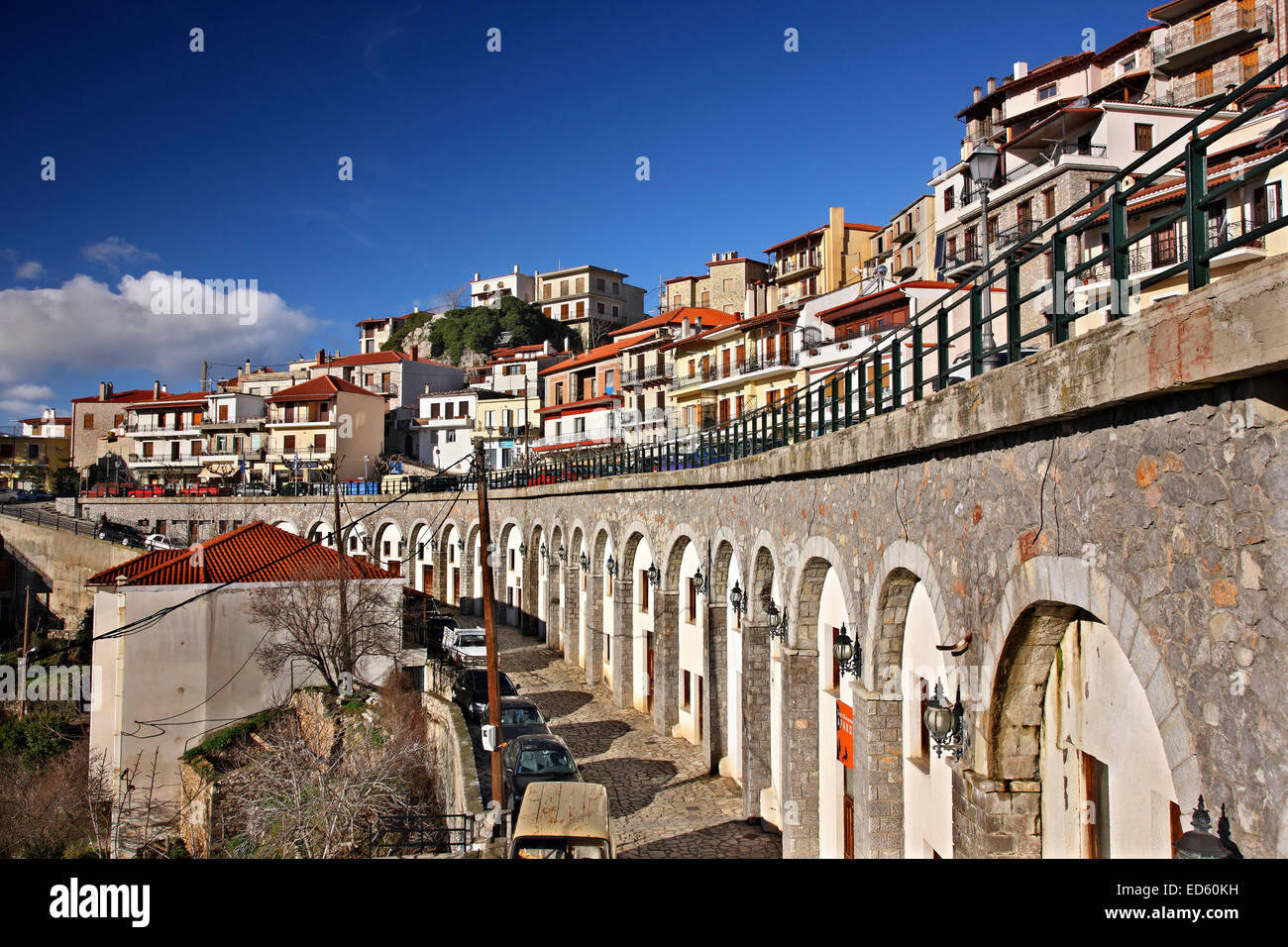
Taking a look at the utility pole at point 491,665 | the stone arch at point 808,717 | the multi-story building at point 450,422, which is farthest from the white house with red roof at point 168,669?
the multi-story building at point 450,422

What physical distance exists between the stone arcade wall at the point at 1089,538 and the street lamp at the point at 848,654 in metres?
0.26

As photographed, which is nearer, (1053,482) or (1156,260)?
(1053,482)

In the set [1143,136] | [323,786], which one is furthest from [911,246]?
[323,786]

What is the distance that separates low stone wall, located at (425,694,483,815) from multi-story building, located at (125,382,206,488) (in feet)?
199

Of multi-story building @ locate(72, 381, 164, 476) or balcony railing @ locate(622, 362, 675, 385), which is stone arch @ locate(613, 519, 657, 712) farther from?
multi-story building @ locate(72, 381, 164, 476)

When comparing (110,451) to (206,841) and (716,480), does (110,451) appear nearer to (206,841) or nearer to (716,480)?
(206,841)

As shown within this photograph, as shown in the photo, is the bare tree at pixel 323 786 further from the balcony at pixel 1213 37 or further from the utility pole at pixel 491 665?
the balcony at pixel 1213 37

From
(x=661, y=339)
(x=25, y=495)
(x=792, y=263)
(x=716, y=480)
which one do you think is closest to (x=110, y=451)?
(x=25, y=495)

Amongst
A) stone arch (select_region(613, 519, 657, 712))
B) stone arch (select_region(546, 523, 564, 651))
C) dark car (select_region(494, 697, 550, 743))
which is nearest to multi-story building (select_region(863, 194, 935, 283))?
stone arch (select_region(546, 523, 564, 651))

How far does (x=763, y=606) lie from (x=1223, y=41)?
4069 centimetres

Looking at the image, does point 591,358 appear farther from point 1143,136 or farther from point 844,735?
point 844,735

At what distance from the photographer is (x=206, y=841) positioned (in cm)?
1880

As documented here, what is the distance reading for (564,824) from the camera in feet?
38.1

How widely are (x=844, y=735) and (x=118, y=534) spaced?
5362 cm
